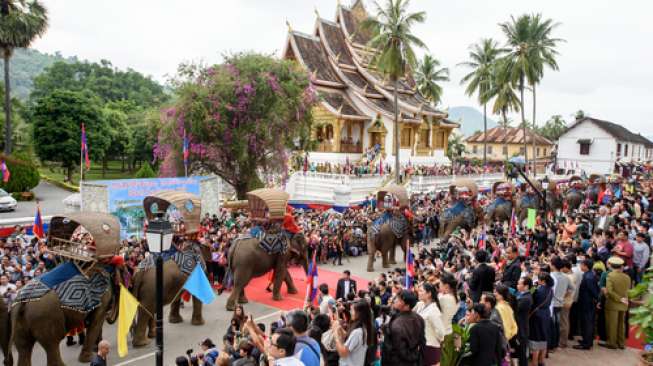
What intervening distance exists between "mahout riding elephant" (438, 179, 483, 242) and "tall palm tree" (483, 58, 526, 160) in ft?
86.4

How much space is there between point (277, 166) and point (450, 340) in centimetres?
1868

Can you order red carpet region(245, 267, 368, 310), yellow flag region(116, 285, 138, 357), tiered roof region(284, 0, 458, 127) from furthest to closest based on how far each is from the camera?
tiered roof region(284, 0, 458, 127)
red carpet region(245, 267, 368, 310)
yellow flag region(116, 285, 138, 357)

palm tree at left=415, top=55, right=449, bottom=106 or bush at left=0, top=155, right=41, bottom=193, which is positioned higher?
palm tree at left=415, top=55, right=449, bottom=106

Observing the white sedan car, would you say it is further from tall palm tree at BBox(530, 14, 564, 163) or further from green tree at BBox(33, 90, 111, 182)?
tall palm tree at BBox(530, 14, 564, 163)

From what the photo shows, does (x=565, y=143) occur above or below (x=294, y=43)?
below

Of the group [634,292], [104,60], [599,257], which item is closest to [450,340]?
[634,292]

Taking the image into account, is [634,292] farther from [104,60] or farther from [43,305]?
[104,60]

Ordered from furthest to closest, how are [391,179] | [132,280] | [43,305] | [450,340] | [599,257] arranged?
[391,179] → [599,257] → [132,280] → [43,305] → [450,340]

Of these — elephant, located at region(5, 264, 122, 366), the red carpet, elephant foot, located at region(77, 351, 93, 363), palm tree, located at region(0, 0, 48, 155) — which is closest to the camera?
elephant, located at region(5, 264, 122, 366)

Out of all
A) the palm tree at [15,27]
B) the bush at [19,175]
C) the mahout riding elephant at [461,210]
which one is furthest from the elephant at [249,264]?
the palm tree at [15,27]

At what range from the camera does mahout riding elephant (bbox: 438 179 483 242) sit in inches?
663

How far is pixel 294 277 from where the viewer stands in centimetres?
1481

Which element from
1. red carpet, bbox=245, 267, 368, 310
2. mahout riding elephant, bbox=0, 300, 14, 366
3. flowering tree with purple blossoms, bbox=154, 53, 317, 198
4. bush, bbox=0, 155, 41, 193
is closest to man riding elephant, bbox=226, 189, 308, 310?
red carpet, bbox=245, 267, 368, 310

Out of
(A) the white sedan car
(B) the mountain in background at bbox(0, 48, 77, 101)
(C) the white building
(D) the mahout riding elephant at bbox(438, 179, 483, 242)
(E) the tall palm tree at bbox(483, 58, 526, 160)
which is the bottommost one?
(A) the white sedan car
